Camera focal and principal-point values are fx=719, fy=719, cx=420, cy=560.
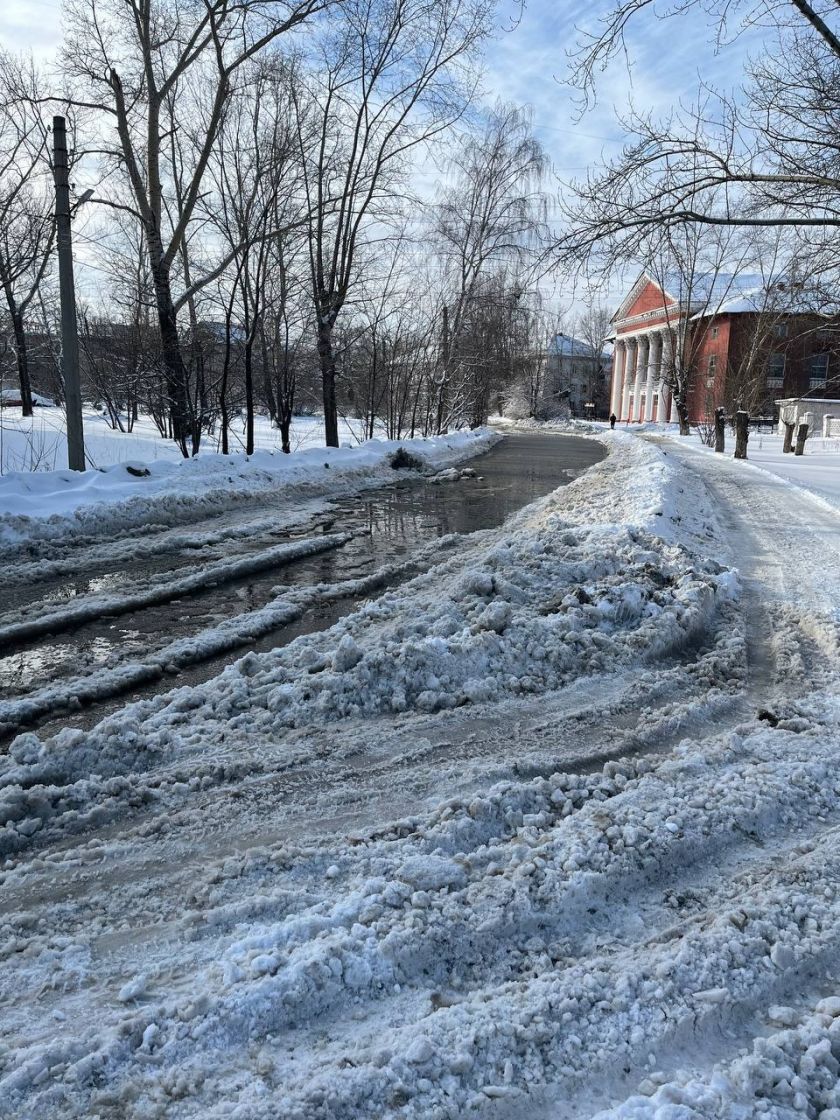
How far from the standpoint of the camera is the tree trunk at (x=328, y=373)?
19.7 meters

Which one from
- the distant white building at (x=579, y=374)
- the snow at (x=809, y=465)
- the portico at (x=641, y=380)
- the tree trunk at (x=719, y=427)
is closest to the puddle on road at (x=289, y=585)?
the snow at (x=809, y=465)

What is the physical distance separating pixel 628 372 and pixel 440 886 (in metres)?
72.9

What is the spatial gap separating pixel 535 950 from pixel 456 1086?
1.83ft

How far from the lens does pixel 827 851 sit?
8.81 ft

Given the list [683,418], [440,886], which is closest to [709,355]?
[683,418]

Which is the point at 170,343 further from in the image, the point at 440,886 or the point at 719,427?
the point at 719,427

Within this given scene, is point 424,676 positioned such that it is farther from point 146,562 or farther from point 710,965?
point 146,562

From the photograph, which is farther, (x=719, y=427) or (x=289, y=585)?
(x=719, y=427)

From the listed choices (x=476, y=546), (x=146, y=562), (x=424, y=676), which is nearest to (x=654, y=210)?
(x=476, y=546)

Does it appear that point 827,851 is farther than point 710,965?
Yes

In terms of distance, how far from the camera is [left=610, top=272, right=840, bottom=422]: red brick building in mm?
32938

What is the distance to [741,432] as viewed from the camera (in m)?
23.0

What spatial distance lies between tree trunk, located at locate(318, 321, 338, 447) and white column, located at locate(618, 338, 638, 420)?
179 ft

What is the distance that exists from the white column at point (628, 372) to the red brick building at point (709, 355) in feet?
0.31
